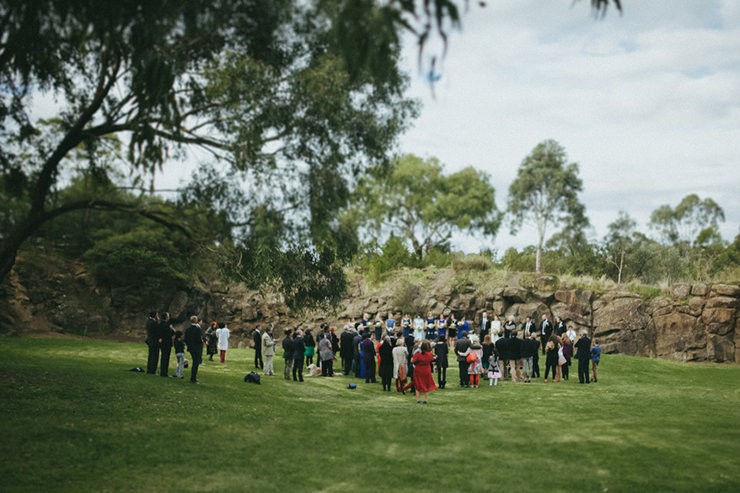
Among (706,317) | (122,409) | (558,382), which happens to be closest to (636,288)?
(706,317)

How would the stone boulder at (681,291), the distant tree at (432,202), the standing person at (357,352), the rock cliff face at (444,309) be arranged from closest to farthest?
1. the standing person at (357,352)
2. the rock cliff face at (444,309)
3. the stone boulder at (681,291)
4. the distant tree at (432,202)

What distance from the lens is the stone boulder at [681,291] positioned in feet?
92.6

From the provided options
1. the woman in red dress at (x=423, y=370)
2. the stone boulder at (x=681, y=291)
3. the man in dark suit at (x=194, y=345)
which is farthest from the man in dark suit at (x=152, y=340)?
the stone boulder at (x=681, y=291)

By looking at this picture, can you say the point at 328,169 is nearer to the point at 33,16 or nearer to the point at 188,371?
the point at 33,16

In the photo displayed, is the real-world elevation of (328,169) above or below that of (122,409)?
above

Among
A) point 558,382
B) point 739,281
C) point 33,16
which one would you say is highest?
point 33,16

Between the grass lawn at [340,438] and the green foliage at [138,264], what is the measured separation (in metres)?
16.6

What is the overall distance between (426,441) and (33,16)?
9792 mm

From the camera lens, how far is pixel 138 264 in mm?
33375

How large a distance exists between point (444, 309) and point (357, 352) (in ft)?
44.5

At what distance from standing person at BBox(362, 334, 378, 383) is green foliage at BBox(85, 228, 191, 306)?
1720 centimetres

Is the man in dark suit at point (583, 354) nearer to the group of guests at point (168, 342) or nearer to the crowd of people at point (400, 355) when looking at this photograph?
the crowd of people at point (400, 355)

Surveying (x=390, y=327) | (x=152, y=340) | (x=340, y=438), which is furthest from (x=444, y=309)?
(x=340, y=438)

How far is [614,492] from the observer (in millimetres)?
7629
